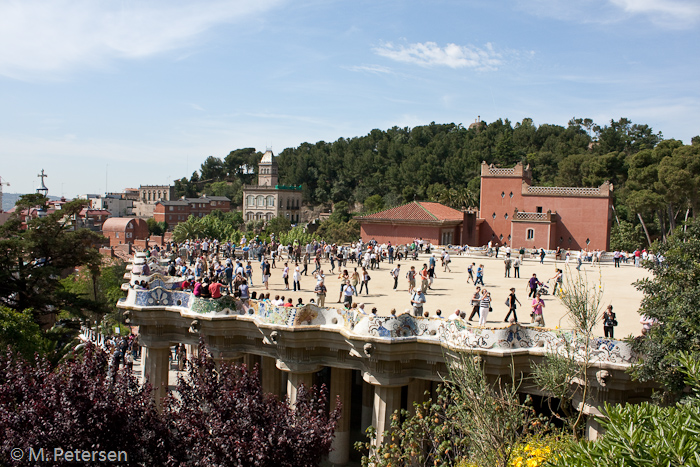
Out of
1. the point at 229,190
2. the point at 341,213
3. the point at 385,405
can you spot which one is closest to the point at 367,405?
the point at 385,405

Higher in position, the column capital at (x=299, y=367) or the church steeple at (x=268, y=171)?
the church steeple at (x=268, y=171)

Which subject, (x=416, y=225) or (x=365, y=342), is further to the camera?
(x=416, y=225)

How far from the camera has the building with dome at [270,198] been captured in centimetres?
13100

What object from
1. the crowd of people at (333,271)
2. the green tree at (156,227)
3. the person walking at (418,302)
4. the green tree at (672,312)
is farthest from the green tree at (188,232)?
the green tree at (672,312)

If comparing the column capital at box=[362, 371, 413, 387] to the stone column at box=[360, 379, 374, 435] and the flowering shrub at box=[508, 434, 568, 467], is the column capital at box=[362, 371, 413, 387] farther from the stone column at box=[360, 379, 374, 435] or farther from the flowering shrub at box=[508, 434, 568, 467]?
the flowering shrub at box=[508, 434, 568, 467]

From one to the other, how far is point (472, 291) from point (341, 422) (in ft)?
35.9

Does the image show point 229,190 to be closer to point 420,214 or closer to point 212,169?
point 212,169

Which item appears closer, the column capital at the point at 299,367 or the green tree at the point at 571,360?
the green tree at the point at 571,360

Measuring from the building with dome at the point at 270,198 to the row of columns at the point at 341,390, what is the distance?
106735 millimetres

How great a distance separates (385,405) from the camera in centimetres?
1819

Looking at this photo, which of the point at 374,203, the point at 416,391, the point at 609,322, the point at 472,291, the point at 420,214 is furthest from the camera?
the point at 374,203

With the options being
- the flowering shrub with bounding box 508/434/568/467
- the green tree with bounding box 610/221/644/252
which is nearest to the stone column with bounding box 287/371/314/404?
the flowering shrub with bounding box 508/434/568/467

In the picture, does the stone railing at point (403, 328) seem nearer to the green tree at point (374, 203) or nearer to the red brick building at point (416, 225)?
the red brick building at point (416, 225)

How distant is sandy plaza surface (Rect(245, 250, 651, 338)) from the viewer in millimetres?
22781
